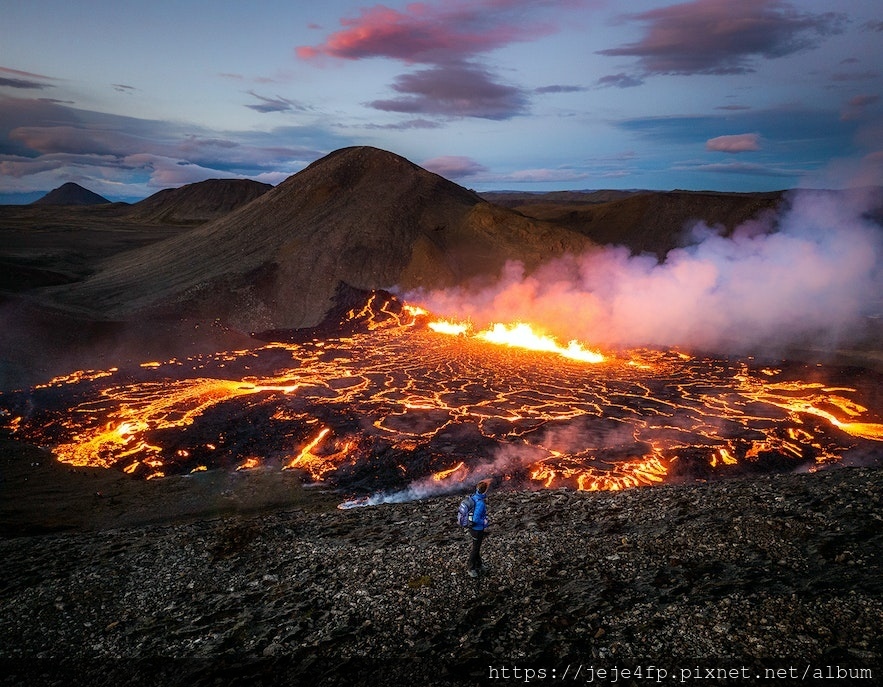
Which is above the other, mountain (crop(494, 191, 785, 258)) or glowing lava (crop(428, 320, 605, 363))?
mountain (crop(494, 191, 785, 258))

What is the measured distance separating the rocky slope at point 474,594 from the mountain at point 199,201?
129 metres

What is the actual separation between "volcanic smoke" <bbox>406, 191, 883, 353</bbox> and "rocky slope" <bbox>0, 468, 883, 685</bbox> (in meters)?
25.4

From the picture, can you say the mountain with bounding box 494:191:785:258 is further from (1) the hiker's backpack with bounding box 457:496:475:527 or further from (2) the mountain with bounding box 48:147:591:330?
(1) the hiker's backpack with bounding box 457:496:475:527

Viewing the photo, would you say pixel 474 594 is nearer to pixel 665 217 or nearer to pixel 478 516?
pixel 478 516

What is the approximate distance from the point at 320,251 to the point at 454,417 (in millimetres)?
28086

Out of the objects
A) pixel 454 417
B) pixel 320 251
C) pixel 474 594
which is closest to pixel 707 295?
pixel 454 417

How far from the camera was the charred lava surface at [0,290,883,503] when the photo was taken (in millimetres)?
20031

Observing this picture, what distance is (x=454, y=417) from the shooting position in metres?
24.9

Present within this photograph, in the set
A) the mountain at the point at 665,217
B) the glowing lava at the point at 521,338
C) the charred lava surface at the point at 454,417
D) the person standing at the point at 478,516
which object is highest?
the mountain at the point at 665,217

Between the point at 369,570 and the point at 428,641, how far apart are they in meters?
2.93

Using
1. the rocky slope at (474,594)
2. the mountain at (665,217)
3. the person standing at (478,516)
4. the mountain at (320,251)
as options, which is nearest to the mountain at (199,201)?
the mountain at (320,251)

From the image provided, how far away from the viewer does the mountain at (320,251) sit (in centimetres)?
4316

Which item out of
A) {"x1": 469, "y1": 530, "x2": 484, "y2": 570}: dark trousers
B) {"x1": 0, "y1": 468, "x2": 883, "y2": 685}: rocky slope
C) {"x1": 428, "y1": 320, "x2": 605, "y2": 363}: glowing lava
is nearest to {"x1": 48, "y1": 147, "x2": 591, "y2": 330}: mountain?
{"x1": 428, "y1": 320, "x2": 605, "y2": 363}: glowing lava

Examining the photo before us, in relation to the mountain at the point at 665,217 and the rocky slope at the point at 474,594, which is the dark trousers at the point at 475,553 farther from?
the mountain at the point at 665,217
